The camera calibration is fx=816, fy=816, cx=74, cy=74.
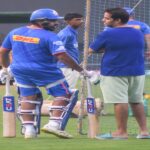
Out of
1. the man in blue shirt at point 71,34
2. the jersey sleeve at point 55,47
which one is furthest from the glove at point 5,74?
the man in blue shirt at point 71,34

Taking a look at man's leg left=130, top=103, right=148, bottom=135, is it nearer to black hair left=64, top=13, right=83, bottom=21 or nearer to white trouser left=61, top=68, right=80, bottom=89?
black hair left=64, top=13, right=83, bottom=21

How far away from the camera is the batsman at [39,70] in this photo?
1016 centimetres

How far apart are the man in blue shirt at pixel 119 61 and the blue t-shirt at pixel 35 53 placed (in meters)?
0.59

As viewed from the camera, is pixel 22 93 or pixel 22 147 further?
pixel 22 93

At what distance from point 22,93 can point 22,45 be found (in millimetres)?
647

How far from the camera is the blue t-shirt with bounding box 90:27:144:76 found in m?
10.3

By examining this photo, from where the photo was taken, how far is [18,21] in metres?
29.2

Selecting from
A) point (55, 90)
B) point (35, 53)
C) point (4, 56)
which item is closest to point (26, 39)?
point (35, 53)

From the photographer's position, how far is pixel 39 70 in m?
10.2

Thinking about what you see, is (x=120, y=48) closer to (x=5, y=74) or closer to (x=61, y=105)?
(x=61, y=105)

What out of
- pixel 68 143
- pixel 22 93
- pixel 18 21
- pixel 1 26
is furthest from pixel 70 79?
pixel 1 26

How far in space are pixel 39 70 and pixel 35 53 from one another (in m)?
0.22

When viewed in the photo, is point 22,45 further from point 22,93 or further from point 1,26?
point 1,26

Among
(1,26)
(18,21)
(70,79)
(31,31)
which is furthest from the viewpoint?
(1,26)
